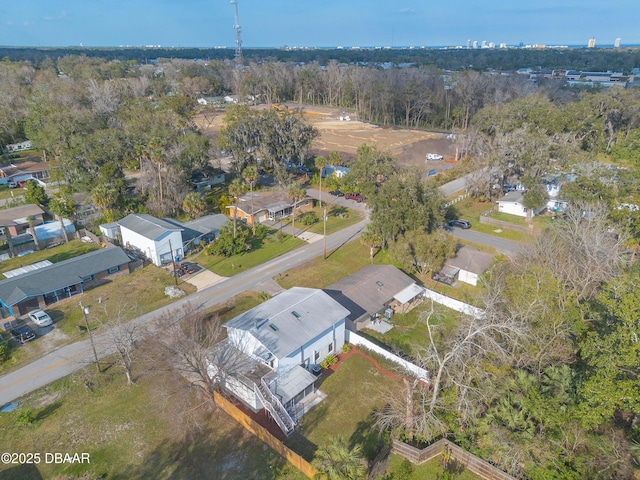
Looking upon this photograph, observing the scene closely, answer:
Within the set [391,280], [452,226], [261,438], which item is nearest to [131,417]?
[261,438]

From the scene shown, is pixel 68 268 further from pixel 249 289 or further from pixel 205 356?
pixel 205 356

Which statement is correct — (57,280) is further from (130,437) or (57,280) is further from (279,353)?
(279,353)

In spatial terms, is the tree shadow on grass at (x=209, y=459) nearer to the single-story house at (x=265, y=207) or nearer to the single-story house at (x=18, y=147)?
the single-story house at (x=265, y=207)

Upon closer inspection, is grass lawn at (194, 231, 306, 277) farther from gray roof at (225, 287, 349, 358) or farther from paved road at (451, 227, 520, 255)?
paved road at (451, 227, 520, 255)

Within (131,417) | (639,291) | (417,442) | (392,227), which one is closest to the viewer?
(639,291)

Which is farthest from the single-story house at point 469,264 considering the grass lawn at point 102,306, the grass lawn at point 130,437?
the grass lawn at point 102,306

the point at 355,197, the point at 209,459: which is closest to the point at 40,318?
the point at 209,459

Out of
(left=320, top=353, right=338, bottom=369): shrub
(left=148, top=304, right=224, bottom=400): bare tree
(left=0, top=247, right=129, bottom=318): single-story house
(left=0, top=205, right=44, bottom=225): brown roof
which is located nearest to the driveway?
(left=0, top=247, right=129, bottom=318): single-story house
